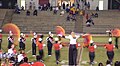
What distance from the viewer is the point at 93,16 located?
163 ft

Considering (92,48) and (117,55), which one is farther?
(117,55)

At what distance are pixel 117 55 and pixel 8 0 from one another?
33810 millimetres

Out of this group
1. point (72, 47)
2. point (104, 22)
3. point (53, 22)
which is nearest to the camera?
point (72, 47)

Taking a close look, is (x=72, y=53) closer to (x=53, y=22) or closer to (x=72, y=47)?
(x=72, y=47)

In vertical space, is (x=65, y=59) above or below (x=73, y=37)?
below

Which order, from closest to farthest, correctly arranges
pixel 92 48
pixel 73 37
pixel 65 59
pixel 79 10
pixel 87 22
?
pixel 73 37 → pixel 92 48 → pixel 65 59 → pixel 87 22 → pixel 79 10

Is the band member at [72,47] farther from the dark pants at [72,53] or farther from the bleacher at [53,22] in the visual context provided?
the bleacher at [53,22]

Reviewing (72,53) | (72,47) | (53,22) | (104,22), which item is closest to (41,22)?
(53,22)

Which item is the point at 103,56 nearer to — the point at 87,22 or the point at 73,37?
the point at 73,37

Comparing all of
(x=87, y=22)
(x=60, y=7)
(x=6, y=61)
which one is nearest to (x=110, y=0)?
(x=60, y=7)

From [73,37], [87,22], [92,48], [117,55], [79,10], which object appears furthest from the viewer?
[79,10]

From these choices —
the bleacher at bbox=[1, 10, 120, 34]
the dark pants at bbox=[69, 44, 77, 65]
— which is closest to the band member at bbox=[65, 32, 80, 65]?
the dark pants at bbox=[69, 44, 77, 65]

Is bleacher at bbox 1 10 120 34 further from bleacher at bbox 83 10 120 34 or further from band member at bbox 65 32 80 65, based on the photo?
band member at bbox 65 32 80 65

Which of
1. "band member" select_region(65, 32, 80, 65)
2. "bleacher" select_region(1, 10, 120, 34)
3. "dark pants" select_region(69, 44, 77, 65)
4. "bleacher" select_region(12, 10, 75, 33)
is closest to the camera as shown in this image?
"band member" select_region(65, 32, 80, 65)
